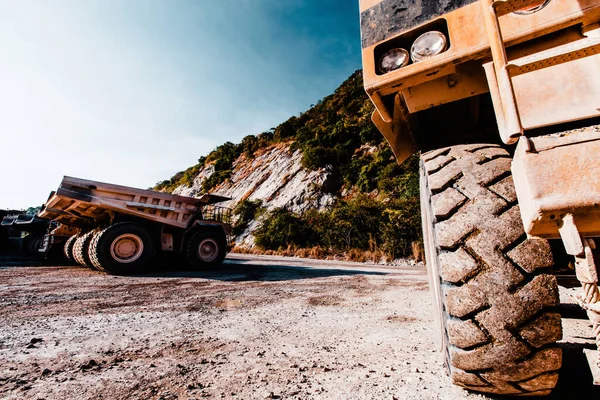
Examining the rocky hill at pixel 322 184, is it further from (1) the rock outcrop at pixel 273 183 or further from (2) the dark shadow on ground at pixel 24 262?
(2) the dark shadow on ground at pixel 24 262

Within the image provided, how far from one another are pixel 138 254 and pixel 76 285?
1.71 metres

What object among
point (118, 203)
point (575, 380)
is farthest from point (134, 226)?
point (575, 380)

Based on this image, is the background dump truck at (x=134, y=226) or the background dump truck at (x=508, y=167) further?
the background dump truck at (x=134, y=226)

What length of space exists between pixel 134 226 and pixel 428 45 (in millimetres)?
6148

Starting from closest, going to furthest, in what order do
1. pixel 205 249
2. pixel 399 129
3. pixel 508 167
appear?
pixel 508 167 < pixel 399 129 < pixel 205 249

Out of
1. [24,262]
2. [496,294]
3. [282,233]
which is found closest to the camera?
[496,294]

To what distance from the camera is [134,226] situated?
5.83m

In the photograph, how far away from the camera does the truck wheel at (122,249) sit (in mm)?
5392

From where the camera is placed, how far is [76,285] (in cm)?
411

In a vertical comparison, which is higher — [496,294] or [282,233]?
[282,233]

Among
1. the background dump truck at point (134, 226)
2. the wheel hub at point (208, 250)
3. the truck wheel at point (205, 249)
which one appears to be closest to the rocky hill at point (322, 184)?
the truck wheel at point (205, 249)

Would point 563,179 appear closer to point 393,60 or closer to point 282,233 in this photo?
point 393,60

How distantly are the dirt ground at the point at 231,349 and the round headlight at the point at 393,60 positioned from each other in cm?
144

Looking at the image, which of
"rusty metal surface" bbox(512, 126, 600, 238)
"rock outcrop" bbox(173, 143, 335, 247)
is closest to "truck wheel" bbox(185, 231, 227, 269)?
"rusty metal surface" bbox(512, 126, 600, 238)
